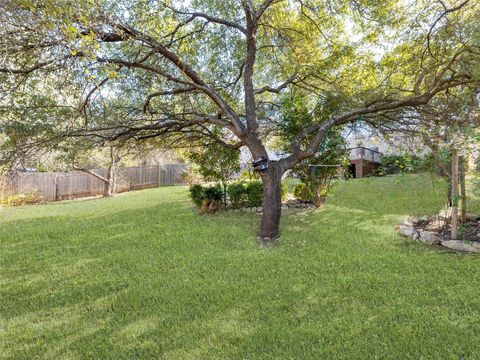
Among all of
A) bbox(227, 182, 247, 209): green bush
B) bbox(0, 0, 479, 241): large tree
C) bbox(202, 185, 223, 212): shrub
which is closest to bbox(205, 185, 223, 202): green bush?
bbox(202, 185, 223, 212): shrub

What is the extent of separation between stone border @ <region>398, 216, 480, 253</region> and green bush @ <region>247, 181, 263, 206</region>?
360 centimetres

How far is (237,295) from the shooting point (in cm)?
367

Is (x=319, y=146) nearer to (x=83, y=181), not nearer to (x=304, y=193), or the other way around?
(x=304, y=193)

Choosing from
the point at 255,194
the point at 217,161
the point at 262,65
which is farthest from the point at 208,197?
the point at 262,65

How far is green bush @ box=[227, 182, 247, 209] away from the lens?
8.80 meters

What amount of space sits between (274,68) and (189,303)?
23.1 feet

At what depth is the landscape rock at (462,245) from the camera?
5.04 metres

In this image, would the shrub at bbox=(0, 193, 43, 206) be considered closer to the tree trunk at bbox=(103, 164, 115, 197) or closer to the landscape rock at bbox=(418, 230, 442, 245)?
the tree trunk at bbox=(103, 164, 115, 197)

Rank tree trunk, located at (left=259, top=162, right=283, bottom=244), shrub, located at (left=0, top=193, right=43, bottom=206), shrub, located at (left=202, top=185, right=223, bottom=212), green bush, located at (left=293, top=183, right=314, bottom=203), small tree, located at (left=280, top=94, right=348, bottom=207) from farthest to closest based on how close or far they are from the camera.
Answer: shrub, located at (left=0, top=193, right=43, bottom=206), green bush, located at (left=293, top=183, right=314, bottom=203), shrub, located at (left=202, top=185, right=223, bottom=212), small tree, located at (left=280, top=94, right=348, bottom=207), tree trunk, located at (left=259, top=162, right=283, bottom=244)

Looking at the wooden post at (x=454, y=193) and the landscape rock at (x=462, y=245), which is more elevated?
the wooden post at (x=454, y=193)

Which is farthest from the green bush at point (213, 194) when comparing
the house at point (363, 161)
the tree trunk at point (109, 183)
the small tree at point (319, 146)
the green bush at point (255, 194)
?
the house at point (363, 161)

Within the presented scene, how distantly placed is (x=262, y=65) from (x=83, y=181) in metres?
12.9

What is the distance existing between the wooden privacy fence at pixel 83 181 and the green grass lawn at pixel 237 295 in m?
9.31

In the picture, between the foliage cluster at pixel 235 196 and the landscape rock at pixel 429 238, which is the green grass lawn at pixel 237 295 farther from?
the foliage cluster at pixel 235 196
